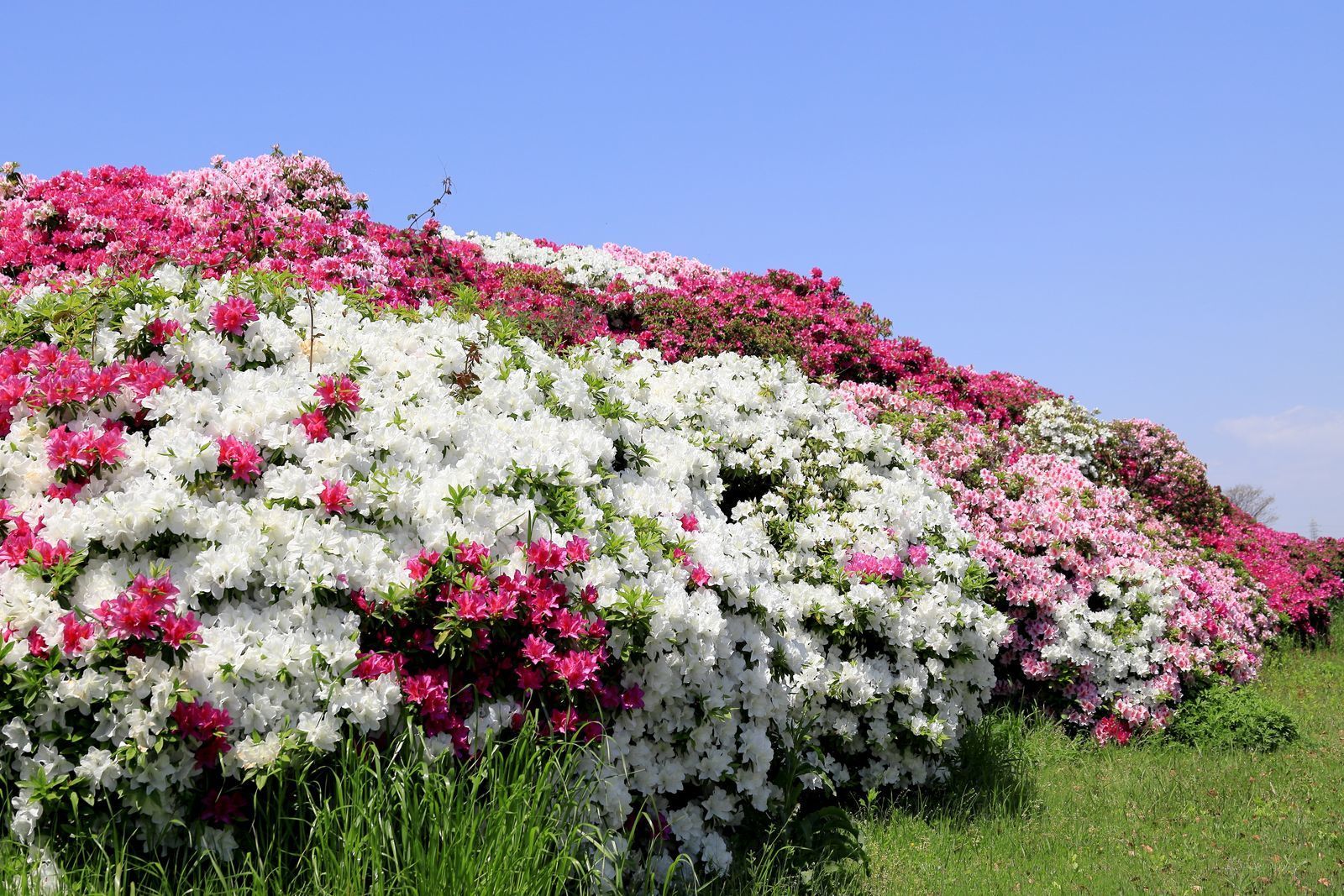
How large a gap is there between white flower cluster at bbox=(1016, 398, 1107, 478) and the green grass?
4.25 m

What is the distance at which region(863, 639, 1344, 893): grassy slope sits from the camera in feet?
20.3

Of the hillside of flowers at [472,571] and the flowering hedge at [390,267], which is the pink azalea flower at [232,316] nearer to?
the hillside of flowers at [472,571]

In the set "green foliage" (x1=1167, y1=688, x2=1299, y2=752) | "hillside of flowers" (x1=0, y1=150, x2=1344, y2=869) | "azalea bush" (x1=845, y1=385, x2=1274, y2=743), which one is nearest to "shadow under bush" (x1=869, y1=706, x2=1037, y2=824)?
"hillside of flowers" (x1=0, y1=150, x2=1344, y2=869)

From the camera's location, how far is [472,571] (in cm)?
469

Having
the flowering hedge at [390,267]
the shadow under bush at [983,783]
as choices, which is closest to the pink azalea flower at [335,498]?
the shadow under bush at [983,783]

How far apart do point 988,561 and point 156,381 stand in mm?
7117

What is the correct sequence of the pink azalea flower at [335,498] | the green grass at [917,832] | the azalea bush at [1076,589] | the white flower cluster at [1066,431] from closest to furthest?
the green grass at [917,832], the pink azalea flower at [335,498], the azalea bush at [1076,589], the white flower cluster at [1066,431]

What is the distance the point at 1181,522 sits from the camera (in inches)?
600

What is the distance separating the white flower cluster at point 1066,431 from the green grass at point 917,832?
4.25m

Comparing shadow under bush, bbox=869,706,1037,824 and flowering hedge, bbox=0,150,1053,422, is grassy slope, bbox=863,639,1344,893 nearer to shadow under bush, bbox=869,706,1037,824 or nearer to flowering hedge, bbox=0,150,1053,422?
shadow under bush, bbox=869,706,1037,824

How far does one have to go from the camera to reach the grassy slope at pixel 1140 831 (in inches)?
243

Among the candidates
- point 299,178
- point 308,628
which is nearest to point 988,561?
point 308,628

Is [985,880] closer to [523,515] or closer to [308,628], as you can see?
[523,515]

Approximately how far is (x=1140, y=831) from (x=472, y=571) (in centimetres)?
542
